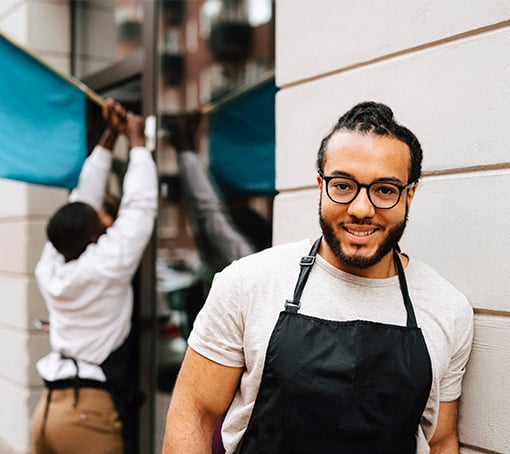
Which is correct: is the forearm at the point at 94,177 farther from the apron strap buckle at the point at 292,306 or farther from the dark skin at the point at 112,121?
the apron strap buckle at the point at 292,306

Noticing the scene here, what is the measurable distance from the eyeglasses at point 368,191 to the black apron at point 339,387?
37 cm

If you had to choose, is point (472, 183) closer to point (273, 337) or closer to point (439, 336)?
point (439, 336)

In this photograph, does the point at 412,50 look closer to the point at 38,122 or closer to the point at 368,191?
the point at 368,191

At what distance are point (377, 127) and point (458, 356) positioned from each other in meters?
0.86

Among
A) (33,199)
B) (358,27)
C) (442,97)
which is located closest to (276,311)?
(442,97)

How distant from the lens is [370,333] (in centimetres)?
206

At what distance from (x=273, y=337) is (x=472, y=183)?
1.02 meters

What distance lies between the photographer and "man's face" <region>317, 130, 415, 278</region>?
204 cm

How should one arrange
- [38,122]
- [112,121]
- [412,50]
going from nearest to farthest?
[412,50]
[38,122]
[112,121]

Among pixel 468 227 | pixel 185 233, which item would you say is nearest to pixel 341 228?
pixel 468 227

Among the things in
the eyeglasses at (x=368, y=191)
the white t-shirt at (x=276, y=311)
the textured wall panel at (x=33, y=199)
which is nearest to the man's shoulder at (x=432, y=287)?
the white t-shirt at (x=276, y=311)

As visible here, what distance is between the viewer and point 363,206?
203cm

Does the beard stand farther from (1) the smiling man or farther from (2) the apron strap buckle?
(2) the apron strap buckle

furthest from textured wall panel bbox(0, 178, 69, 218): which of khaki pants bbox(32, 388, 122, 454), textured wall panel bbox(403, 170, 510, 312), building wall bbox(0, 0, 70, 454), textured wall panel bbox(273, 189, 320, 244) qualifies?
textured wall panel bbox(403, 170, 510, 312)
